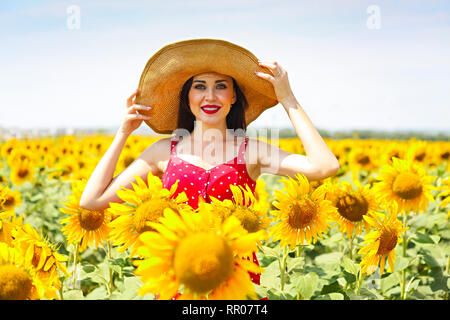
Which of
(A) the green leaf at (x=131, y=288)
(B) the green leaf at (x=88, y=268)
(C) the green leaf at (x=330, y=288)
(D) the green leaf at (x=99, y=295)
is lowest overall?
(C) the green leaf at (x=330, y=288)

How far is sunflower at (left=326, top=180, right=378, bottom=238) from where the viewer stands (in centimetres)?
253

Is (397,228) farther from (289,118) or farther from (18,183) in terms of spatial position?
(18,183)

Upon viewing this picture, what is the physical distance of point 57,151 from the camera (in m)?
7.20

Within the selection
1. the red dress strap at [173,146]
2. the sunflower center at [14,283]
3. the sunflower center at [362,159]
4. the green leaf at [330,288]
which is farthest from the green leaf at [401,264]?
the sunflower center at [362,159]

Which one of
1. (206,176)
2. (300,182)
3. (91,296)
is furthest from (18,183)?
(300,182)

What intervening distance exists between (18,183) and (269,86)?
186 inches

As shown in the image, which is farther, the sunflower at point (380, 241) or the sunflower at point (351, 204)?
the sunflower at point (351, 204)

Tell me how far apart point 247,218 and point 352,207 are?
113 centimetres

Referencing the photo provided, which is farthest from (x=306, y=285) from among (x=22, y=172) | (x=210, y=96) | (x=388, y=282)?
(x=22, y=172)

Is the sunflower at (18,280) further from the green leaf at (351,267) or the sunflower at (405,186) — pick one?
the sunflower at (405,186)

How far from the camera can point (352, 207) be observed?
2520 millimetres

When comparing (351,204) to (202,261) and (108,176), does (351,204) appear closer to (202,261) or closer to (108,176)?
(108,176)

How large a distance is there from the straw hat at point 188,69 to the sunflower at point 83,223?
0.64 metres

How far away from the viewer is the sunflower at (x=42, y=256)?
1.64 meters
